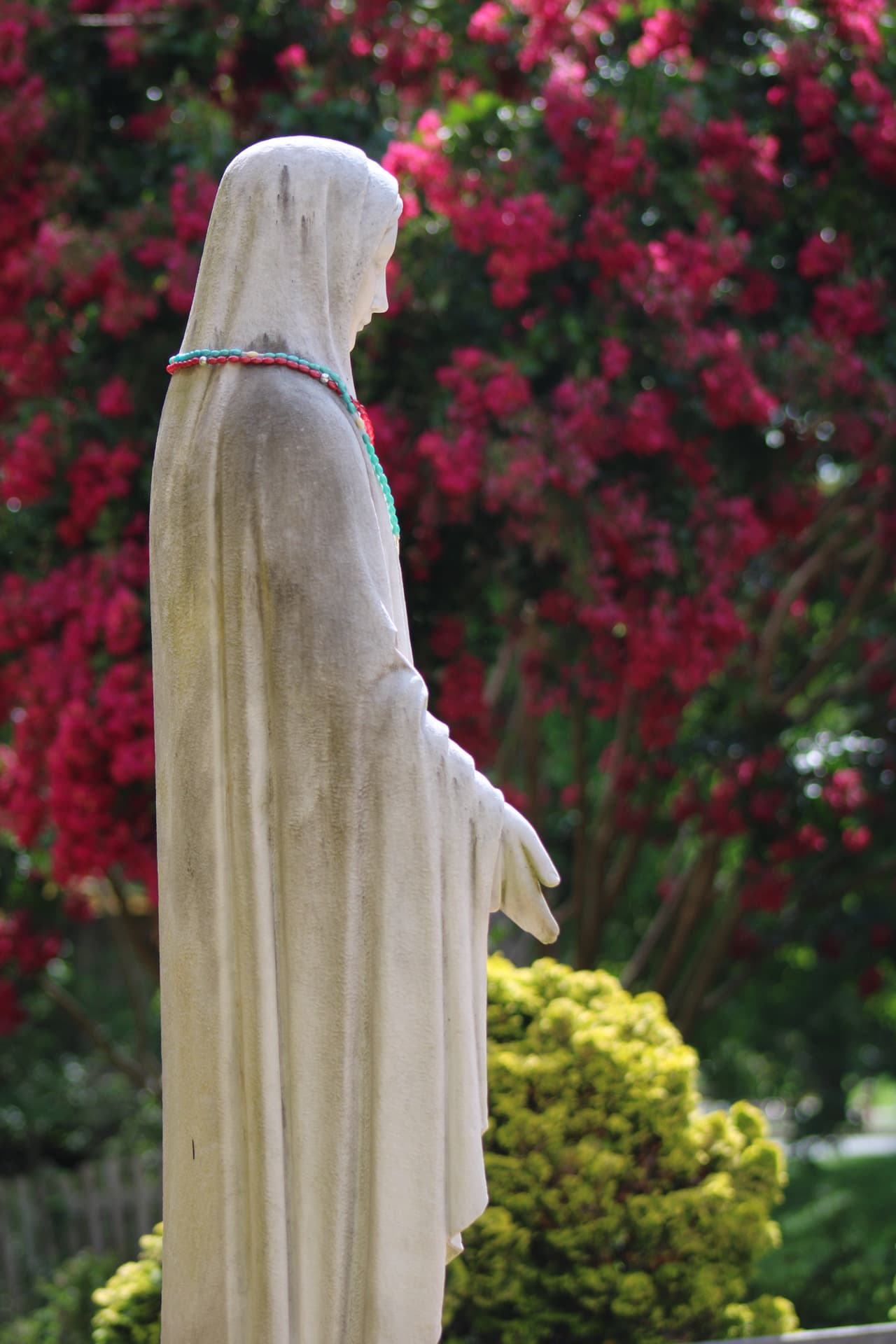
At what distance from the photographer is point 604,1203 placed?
190 inches

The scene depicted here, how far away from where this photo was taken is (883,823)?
26.5 feet

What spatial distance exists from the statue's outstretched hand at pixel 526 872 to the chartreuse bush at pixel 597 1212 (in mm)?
1998

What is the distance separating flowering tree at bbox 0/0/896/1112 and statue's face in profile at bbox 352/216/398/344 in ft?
9.05

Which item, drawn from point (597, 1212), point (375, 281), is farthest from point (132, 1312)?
point (375, 281)

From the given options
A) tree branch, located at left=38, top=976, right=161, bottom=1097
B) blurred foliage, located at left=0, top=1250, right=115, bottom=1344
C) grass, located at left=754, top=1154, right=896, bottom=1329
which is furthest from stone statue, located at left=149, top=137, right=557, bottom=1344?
tree branch, located at left=38, top=976, right=161, bottom=1097

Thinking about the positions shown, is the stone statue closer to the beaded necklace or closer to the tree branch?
the beaded necklace

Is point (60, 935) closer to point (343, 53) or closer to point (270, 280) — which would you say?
point (343, 53)

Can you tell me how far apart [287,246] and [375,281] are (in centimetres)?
22

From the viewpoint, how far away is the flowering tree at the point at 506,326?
6160 millimetres

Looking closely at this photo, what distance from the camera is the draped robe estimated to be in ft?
9.63

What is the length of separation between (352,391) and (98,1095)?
8.76 metres

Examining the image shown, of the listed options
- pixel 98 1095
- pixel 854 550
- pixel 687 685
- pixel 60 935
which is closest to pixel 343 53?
pixel 687 685

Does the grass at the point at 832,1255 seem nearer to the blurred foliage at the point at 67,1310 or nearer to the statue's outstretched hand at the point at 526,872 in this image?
the blurred foliage at the point at 67,1310

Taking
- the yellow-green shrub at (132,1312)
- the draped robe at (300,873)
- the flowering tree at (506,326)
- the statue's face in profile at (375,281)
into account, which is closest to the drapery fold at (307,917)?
the draped robe at (300,873)
